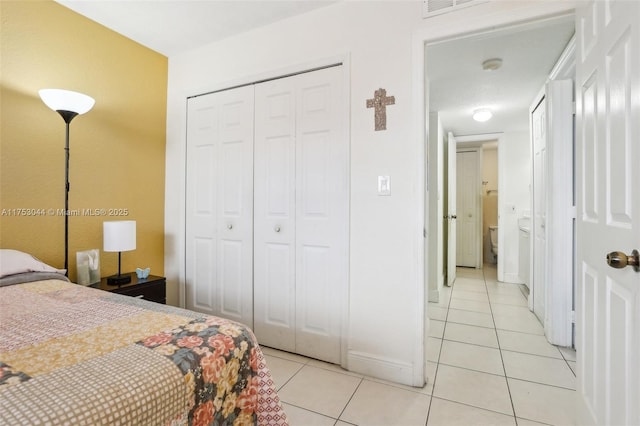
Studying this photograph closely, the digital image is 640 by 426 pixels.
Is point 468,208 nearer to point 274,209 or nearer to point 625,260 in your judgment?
point 274,209

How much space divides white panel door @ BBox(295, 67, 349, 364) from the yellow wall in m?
1.54

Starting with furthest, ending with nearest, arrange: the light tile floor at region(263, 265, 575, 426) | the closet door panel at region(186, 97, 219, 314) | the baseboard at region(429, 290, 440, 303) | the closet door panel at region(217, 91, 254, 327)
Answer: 1. the baseboard at region(429, 290, 440, 303)
2. the closet door panel at region(186, 97, 219, 314)
3. the closet door panel at region(217, 91, 254, 327)
4. the light tile floor at region(263, 265, 575, 426)

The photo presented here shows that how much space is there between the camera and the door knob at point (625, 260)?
36.9 inches

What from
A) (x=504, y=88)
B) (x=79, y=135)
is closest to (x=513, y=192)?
(x=504, y=88)

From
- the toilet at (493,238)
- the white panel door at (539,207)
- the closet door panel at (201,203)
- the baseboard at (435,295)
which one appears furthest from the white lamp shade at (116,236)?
the toilet at (493,238)

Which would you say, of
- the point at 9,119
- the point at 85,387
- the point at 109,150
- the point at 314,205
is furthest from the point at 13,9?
the point at 85,387

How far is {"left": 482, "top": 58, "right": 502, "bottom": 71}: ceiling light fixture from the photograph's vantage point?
2.59m

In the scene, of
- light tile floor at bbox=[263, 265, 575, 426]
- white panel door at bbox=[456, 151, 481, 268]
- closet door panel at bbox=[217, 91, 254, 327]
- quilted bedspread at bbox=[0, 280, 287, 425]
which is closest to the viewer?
quilted bedspread at bbox=[0, 280, 287, 425]

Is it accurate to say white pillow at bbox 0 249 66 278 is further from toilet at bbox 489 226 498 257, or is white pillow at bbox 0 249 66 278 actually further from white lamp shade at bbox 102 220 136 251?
toilet at bbox 489 226 498 257

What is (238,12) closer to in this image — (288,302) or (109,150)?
(109,150)

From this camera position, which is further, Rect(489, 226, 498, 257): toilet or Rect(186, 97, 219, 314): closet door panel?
Rect(489, 226, 498, 257): toilet

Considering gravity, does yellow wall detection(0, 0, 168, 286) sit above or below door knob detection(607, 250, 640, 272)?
above

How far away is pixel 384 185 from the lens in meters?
1.98

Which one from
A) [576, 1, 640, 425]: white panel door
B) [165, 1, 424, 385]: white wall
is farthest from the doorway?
[576, 1, 640, 425]: white panel door
